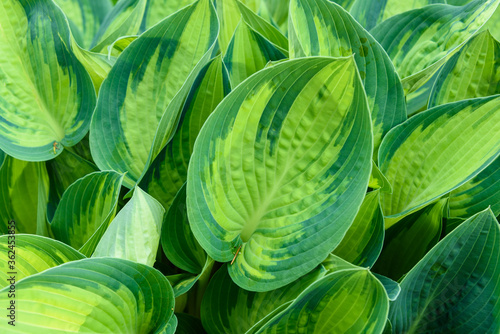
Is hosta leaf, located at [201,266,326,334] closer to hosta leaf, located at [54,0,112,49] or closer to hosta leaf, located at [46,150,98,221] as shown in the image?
hosta leaf, located at [46,150,98,221]

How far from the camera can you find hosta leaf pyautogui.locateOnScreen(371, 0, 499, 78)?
798 mm

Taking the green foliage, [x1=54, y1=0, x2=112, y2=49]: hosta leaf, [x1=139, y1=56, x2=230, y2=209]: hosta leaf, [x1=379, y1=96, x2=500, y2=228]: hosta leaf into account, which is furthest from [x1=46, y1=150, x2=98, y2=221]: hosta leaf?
[x1=379, y1=96, x2=500, y2=228]: hosta leaf

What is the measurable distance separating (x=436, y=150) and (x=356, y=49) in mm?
205

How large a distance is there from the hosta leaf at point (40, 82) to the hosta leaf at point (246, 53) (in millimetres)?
254

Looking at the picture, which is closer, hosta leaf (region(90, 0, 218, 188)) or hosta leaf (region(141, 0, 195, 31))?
hosta leaf (region(90, 0, 218, 188))

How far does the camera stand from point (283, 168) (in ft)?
2.13

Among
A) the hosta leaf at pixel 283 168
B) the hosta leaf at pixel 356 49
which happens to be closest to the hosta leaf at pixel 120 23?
the hosta leaf at pixel 356 49

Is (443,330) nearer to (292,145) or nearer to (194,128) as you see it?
(292,145)

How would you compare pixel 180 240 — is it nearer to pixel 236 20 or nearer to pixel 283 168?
pixel 283 168

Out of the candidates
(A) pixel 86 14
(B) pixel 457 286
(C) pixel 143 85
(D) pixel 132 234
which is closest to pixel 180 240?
(D) pixel 132 234

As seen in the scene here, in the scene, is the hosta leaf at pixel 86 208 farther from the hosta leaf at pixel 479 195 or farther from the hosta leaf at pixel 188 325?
the hosta leaf at pixel 479 195

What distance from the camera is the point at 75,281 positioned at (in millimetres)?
558

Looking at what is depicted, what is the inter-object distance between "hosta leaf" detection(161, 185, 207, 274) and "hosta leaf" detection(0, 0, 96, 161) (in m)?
0.26

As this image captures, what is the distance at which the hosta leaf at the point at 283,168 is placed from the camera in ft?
1.94
